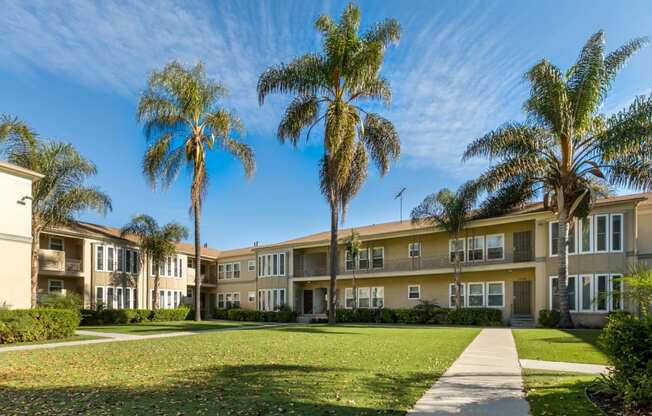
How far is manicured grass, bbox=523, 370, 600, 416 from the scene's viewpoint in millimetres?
6336

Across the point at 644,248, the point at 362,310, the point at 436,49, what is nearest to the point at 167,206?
the point at 362,310

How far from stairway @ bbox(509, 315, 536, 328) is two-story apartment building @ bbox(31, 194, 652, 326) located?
614 mm

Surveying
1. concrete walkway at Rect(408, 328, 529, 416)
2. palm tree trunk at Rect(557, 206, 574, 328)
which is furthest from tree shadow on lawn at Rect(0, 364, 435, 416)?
palm tree trunk at Rect(557, 206, 574, 328)

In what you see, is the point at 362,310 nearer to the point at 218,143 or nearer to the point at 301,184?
the point at 301,184

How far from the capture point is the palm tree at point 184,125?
3089cm

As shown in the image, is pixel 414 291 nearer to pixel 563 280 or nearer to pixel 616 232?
pixel 563 280

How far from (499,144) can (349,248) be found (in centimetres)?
1406

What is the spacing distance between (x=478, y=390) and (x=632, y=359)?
2.39m

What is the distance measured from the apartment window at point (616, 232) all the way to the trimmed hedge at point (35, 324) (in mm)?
26036

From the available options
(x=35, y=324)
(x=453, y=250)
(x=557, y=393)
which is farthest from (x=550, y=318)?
(x=35, y=324)

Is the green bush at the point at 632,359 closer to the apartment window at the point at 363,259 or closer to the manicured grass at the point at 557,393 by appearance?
the manicured grass at the point at 557,393

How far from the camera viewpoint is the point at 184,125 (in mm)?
31875

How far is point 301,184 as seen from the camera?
116 ft

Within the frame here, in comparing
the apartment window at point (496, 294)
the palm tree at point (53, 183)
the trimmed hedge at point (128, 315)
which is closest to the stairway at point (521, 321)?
the apartment window at point (496, 294)
